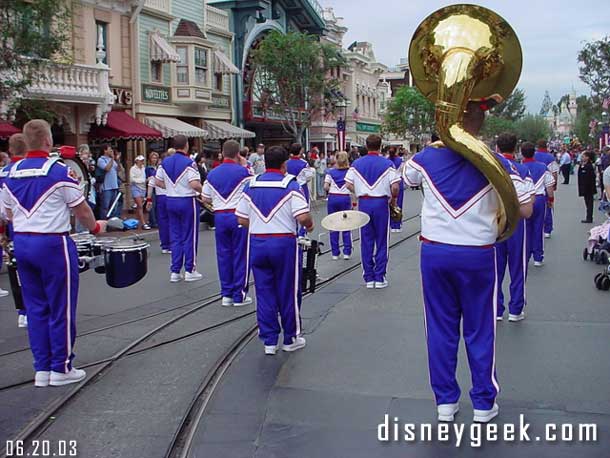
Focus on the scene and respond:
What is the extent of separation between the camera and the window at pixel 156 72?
89.6 feet

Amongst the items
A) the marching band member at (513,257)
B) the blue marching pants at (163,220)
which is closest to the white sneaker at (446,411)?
the marching band member at (513,257)

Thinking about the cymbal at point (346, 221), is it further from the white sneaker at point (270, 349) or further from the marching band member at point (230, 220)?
the white sneaker at point (270, 349)

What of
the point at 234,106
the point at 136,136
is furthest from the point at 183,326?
the point at 234,106

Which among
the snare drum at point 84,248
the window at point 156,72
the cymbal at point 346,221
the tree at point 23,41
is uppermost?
the window at point 156,72

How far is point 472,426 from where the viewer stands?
4836 mm

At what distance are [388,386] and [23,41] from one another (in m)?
10.9

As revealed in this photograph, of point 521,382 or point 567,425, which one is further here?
point 521,382

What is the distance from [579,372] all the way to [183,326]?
4.00m

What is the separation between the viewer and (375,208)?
9.97 meters

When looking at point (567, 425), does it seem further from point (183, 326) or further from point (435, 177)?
point (183, 326)

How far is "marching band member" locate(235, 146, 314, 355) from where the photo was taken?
6590 mm

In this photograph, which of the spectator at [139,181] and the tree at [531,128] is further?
the tree at [531,128]

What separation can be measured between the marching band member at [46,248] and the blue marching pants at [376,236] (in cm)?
466

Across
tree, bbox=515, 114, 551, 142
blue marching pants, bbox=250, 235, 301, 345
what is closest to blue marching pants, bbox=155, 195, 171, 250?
blue marching pants, bbox=250, 235, 301, 345
